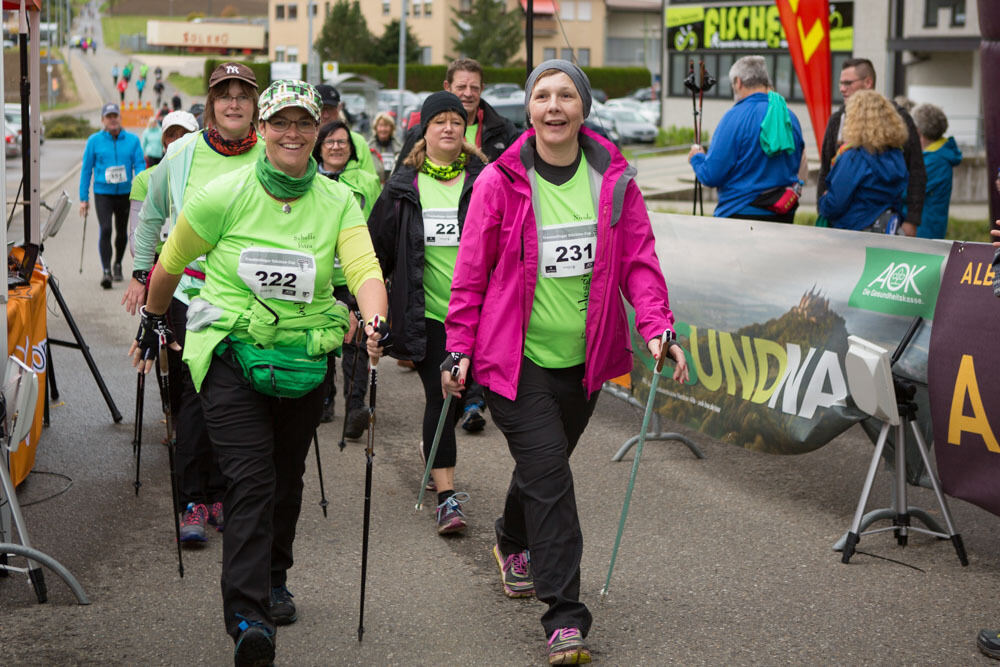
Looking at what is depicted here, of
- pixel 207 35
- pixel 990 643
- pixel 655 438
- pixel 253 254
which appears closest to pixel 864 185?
pixel 655 438

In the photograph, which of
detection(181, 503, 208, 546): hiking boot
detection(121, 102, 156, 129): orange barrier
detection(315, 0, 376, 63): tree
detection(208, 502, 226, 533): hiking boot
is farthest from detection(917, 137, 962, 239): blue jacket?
detection(315, 0, 376, 63): tree

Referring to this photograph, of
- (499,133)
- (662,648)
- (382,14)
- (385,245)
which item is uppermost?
(382,14)

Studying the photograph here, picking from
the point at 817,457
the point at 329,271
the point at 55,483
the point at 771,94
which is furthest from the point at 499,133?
the point at 329,271

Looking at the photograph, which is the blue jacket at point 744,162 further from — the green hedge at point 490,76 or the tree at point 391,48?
the tree at point 391,48

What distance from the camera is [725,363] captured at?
7.28 meters

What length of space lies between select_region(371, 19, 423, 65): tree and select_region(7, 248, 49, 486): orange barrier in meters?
81.2

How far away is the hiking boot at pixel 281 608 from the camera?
4961mm

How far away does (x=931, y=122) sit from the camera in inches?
412

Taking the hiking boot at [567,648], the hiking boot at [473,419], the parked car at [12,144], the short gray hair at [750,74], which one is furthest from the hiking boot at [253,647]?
the parked car at [12,144]

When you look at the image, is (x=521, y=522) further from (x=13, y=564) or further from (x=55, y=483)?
(x=55, y=483)

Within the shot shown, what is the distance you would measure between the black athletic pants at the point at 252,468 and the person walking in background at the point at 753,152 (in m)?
4.34

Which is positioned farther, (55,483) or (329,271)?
(55,483)

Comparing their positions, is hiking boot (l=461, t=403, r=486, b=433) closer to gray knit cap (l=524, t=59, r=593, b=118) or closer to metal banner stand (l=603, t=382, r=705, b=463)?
metal banner stand (l=603, t=382, r=705, b=463)

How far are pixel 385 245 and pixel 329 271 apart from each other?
85.3 inches
